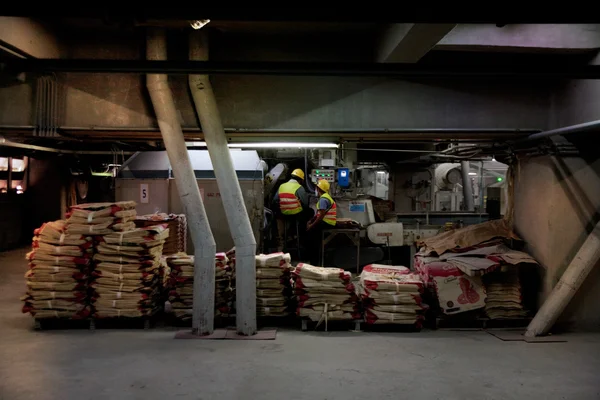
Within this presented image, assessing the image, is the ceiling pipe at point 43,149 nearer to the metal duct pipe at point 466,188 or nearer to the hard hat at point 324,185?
the hard hat at point 324,185

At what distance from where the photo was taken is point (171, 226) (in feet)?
28.9

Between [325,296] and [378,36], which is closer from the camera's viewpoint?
[378,36]

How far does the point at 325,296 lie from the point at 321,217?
3153 millimetres

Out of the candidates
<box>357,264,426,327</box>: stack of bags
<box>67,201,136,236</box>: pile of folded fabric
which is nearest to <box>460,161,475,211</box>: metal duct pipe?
<box>357,264,426,327</box>: stack of bags

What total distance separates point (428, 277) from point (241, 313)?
2.86 m

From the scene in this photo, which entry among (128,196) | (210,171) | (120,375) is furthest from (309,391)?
(128,196)

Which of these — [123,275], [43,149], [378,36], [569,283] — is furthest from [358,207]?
[43,149]

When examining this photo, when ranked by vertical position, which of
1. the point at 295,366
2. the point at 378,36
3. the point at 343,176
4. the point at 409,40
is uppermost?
the point at 378,36

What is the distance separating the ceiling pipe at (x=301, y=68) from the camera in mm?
3170

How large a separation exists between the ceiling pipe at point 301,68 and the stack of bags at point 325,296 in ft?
12.5

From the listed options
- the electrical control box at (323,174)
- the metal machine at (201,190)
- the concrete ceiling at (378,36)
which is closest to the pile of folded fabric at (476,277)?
the concrete ceiling at (378,36)

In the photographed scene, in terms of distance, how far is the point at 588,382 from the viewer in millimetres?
4832

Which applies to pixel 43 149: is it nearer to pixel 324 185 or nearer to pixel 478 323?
pixel 324 185

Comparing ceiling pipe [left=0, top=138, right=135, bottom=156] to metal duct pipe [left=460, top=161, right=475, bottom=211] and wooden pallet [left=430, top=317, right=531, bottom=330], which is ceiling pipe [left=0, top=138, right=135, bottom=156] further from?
metal duct pipe [left=460, top=161, right=475, bottom=211]
